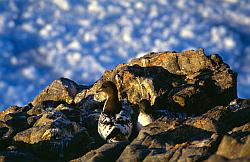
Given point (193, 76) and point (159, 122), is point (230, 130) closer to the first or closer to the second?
point (159, 122)

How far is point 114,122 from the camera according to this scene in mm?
28859

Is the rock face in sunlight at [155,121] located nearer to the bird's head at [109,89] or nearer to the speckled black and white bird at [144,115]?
the speckled black and white bird at [144,115]

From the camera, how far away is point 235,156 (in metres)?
14.1

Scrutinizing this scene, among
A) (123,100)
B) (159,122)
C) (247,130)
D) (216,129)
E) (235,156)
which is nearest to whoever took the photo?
(235,156)

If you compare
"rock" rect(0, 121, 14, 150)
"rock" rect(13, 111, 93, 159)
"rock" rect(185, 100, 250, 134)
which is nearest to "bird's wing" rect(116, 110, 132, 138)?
"rock" rect(13, 111, 93, 159)

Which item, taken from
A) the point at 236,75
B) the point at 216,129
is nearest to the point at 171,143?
the point at 216,129

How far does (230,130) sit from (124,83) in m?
15.7

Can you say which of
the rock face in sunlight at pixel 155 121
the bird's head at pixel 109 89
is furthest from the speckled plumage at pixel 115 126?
the bird's head at pixel 109 89

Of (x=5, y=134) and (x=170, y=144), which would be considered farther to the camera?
(x=5, y=134)

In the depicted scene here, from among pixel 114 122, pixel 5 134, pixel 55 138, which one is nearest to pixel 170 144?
pixel 55 138

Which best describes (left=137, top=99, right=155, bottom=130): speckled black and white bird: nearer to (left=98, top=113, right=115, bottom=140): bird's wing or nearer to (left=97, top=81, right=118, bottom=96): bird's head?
(left=98, top=113, right=115, bottom=140): bird's wing

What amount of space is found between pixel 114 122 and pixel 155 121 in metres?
6.79

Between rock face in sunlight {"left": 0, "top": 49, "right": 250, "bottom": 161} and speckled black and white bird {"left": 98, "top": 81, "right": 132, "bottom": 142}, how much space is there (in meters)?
0.59

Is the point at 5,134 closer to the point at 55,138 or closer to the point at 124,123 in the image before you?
the point at 55,138
